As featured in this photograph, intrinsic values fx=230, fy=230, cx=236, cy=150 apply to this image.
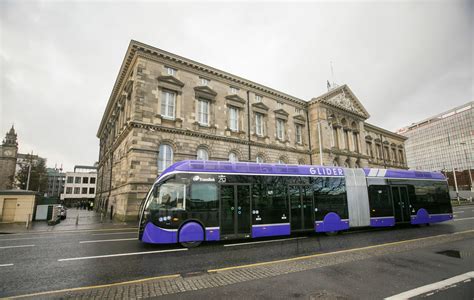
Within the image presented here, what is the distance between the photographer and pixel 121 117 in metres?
25.7

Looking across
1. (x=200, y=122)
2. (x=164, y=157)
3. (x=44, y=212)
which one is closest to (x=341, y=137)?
(x=200, y=122)

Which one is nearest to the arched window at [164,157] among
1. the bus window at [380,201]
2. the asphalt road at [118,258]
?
the asphalt road at [118,258]

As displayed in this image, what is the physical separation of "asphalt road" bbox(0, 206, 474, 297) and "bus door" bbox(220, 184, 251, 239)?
540 millimetres

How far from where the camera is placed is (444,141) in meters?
94.7

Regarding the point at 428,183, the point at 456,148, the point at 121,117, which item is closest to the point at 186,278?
the point at 428,183

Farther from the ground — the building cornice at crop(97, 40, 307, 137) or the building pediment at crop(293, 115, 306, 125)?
the building cornice at crop(97, 40, 307, 137)

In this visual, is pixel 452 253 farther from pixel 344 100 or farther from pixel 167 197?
pixel 344 100

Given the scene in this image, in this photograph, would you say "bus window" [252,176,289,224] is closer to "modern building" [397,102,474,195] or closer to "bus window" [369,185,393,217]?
"bus window" [369,185,393,217]

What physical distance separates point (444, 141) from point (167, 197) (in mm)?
122939

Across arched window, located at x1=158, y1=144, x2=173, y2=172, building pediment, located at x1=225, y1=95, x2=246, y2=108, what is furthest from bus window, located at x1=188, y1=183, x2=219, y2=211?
building pediment, located at x1=225, y1=95, x2=246, y2=108

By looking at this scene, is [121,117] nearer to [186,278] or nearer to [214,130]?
[214,130]

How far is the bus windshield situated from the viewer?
905cm

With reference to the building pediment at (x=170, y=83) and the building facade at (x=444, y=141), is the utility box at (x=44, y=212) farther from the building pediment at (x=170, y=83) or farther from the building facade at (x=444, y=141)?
the building facade at (x=444, y=141)

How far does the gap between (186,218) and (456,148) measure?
122 meters
